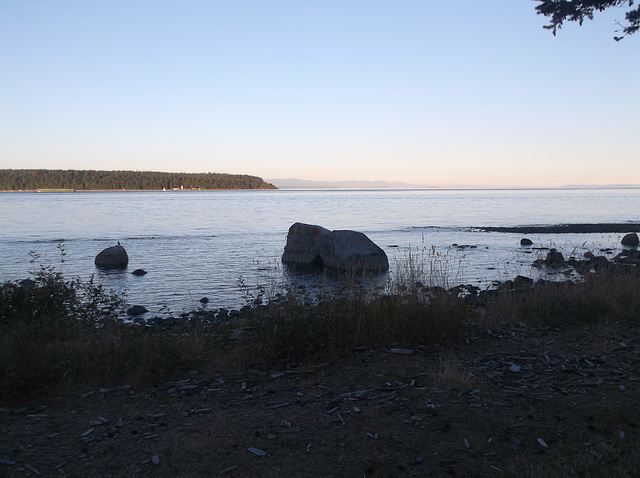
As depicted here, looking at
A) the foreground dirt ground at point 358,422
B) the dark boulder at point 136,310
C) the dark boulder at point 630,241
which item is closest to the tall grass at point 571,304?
the foreground dirt ground at point 358,422

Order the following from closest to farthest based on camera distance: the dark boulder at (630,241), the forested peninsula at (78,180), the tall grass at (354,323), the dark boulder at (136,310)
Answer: the tall grass at (354,323), the dark boulder at (136,310), the dark boulder at (630,241), the forested peninsula at (78,180)

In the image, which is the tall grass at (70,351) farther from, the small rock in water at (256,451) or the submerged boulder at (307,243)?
the submerged boulder at (307,243)

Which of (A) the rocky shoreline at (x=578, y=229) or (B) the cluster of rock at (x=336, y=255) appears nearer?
(B) the cluster of rock at (x=336, y=255)

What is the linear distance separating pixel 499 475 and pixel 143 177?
20218cm

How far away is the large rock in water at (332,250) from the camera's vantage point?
20.0 metres

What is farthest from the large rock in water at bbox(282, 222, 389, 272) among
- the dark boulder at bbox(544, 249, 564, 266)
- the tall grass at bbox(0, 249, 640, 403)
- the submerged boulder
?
the tall grass at bbox(0, 249, 640, 403)

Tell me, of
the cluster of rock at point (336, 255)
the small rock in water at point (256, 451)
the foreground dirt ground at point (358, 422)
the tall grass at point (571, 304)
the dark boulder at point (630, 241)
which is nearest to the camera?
the foreground dirt ground at point (358, 422)

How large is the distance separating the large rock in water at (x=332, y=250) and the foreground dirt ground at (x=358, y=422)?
12700 mm

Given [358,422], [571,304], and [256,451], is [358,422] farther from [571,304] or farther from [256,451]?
[571,304]

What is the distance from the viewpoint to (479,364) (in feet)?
20.6

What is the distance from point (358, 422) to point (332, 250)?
1604 centimetres

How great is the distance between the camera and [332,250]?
20656 mm

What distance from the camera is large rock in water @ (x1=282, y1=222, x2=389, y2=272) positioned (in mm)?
20000

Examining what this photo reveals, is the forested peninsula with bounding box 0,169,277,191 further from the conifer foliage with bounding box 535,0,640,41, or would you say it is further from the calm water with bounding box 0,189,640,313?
the conifer foliage with bounding box 535,0,640,41
